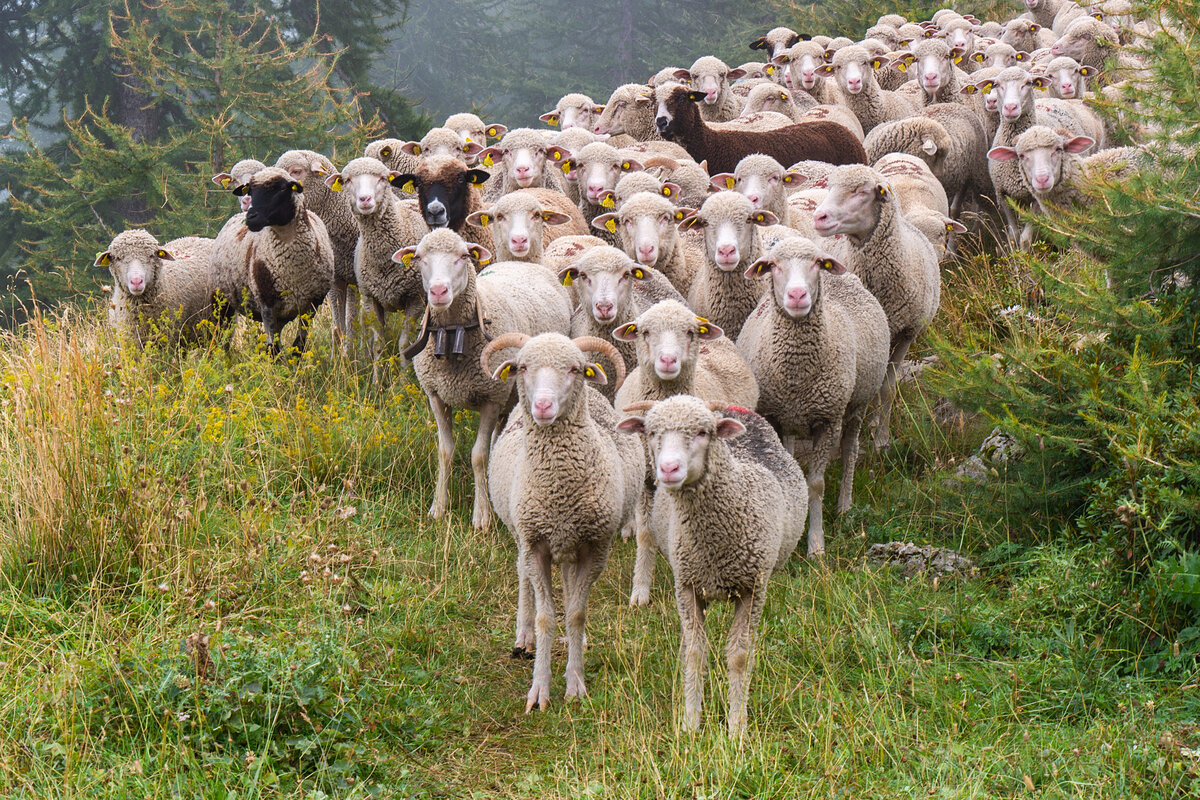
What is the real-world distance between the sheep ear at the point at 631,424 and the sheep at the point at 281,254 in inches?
187

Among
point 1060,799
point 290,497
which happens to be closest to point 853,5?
point 290,497

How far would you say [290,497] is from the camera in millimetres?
6617

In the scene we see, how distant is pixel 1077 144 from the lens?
353 inches

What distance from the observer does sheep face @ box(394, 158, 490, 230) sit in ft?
28.3

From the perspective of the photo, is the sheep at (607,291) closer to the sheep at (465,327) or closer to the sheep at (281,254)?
the sheep at (465,327)

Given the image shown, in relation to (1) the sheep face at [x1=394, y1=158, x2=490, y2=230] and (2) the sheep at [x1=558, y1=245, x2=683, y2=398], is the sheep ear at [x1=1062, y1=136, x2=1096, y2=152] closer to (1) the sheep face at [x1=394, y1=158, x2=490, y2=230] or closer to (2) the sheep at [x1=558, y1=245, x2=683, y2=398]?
(2) the sheep at [x1=558, y1=245, x2=683, y2=398]

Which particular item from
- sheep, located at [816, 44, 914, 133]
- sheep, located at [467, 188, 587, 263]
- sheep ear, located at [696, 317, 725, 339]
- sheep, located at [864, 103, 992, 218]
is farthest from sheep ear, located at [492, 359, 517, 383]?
sheep, located at [816, 44, 914, 133]

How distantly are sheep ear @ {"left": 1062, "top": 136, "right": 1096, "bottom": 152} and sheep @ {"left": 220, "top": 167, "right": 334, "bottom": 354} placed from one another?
5931 millimetres

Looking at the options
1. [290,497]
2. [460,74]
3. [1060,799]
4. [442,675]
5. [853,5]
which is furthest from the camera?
[460,74]

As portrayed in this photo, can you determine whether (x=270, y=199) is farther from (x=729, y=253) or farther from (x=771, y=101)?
(x=771, y=101)

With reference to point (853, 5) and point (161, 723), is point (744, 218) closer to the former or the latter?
point (161, 723)

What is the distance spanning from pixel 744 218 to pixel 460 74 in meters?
29.5

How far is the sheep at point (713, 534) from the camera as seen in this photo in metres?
4.41

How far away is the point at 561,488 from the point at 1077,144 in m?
6.17
